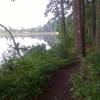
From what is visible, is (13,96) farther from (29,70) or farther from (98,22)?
(98,22)

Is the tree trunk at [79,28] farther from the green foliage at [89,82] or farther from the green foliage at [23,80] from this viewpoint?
the green foliage at [89,82]

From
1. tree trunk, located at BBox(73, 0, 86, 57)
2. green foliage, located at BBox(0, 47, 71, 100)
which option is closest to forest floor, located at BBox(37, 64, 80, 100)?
green foliage, located at BBox(0, 47, 71, 100)

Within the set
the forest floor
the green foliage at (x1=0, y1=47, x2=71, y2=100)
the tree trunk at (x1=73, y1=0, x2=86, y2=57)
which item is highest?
the tree trunk at (x1=73, y1=0, x2=86, y2=57)

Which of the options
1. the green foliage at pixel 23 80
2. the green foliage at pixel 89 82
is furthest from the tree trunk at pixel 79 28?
the green foliage at pixel 89 82

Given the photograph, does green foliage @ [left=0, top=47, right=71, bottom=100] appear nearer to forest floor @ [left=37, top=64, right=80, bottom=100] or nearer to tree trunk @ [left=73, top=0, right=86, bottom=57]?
forest floor @ [left=37, top=64, right=80, bottom=100]

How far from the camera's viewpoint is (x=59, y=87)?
7.76m

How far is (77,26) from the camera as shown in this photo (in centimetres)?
1158

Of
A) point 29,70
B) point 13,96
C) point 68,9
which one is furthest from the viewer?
point 68,9

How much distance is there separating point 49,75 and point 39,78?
86 centimetres

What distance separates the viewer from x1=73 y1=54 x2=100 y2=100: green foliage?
5907mm

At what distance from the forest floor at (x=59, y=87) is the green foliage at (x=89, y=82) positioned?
0.30 m

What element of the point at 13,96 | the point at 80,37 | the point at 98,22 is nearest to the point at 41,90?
the point at 13,96

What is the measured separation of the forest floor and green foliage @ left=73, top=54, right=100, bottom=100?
0.30 metres

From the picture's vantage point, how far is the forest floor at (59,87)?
23.3 feet
